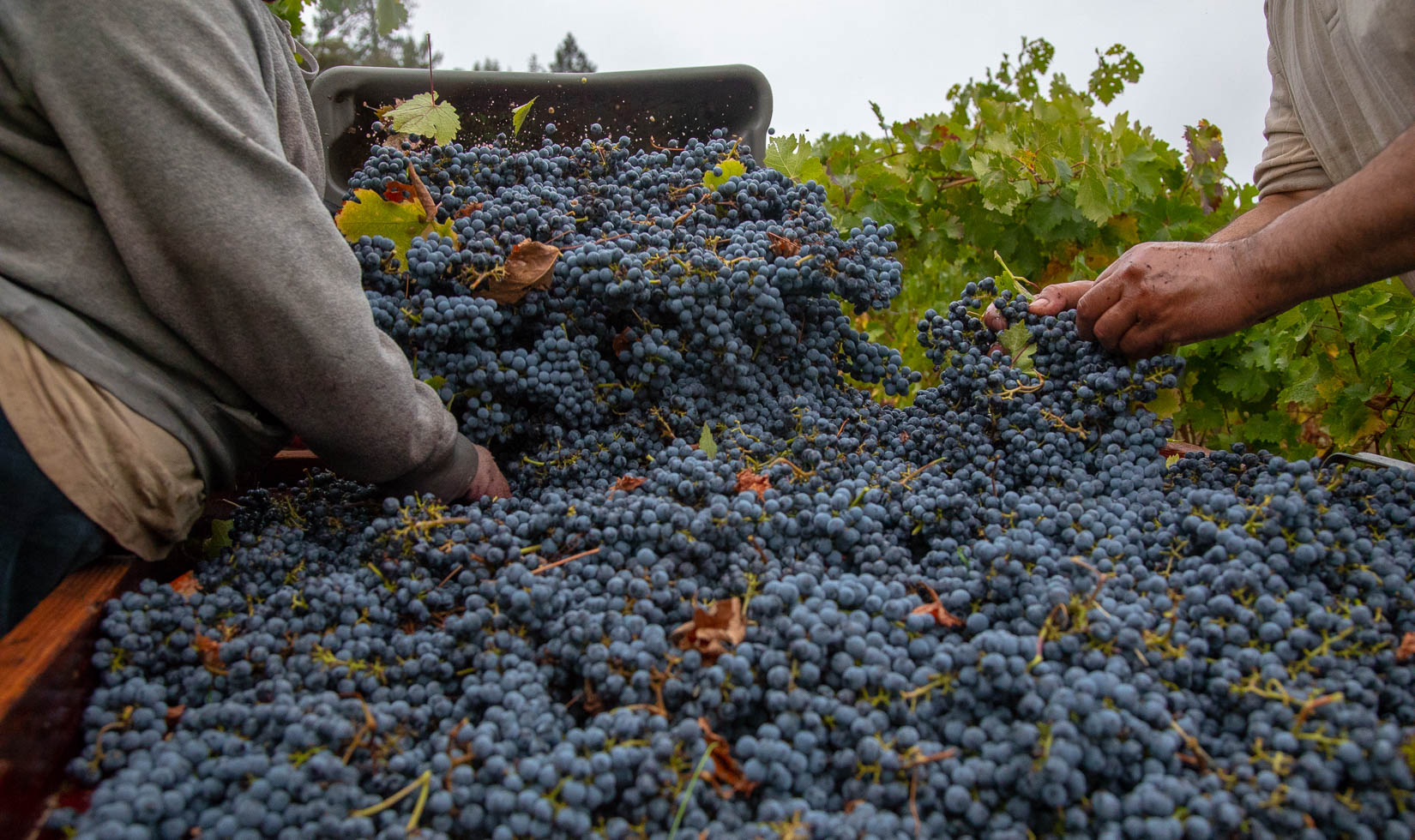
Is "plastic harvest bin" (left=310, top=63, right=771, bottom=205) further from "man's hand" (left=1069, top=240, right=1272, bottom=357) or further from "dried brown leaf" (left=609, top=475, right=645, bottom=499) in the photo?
"dried brown leaf" (left=609, top=475, right=645, bottom=499)

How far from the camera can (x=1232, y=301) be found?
1.39 metres

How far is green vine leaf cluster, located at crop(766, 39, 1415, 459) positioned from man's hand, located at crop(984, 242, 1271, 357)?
45 centimetres

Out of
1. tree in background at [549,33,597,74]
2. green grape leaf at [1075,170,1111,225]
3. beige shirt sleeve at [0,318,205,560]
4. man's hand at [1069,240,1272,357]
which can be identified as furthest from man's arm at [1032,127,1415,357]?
tree in background at [549,33,597,74]

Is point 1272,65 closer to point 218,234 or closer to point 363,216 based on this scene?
point 363,216

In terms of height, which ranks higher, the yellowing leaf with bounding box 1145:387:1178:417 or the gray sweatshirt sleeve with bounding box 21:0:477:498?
the gray sweatshirt sleeve with bounding box 21:0:477:498

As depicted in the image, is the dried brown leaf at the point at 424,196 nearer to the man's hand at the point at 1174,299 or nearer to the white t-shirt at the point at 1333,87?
the man's hand at the point at 1174,299

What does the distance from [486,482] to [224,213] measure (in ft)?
1.90

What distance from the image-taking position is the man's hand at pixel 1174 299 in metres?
1.39

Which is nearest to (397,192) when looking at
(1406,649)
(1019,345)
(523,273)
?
(523,273)

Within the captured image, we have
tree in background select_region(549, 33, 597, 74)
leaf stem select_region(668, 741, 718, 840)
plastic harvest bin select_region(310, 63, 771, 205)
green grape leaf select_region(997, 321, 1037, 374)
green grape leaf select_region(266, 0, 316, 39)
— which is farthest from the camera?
tree in background select_region(549, 33, 597, 74)

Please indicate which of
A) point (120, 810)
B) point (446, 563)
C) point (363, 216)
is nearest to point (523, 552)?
point (446, 563)

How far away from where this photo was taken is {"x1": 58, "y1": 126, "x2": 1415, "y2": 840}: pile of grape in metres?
0.82

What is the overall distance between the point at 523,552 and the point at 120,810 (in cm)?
50

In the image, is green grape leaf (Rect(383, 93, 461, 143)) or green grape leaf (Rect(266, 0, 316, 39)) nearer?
green grape leaf (Rect(383, 93, 461, 143))
